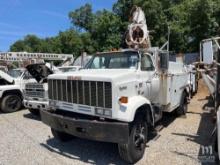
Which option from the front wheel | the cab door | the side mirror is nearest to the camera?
the front wheel

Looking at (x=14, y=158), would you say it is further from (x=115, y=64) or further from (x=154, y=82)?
(x=154, y=82)

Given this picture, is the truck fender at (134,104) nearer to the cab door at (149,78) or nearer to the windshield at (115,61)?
the cab door at (149,78)

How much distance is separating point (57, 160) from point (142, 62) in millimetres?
2768

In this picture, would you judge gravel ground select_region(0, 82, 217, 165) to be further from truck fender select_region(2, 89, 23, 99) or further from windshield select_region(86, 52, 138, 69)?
truck fender select_region(2, 89, 23, 99)

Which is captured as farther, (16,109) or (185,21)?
(185,21)

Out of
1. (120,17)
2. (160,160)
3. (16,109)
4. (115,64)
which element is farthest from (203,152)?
(120,17)

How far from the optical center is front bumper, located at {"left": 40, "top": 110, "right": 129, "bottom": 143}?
4383 millimetres

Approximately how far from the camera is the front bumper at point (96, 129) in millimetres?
4383

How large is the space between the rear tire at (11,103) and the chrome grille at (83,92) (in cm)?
523

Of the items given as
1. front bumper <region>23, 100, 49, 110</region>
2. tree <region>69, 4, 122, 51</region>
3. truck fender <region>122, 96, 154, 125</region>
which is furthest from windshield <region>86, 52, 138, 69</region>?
tree <region>69, 4, 122, 51</region>

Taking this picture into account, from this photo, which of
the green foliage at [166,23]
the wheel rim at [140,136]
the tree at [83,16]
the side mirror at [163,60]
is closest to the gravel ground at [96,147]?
the wheel rim at [140,136]

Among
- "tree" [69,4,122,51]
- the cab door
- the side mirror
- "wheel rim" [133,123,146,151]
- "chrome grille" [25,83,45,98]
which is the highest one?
"tree" [69,4,122,51]

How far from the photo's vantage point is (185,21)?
83.3 ft

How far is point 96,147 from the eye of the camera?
19.1 ft
